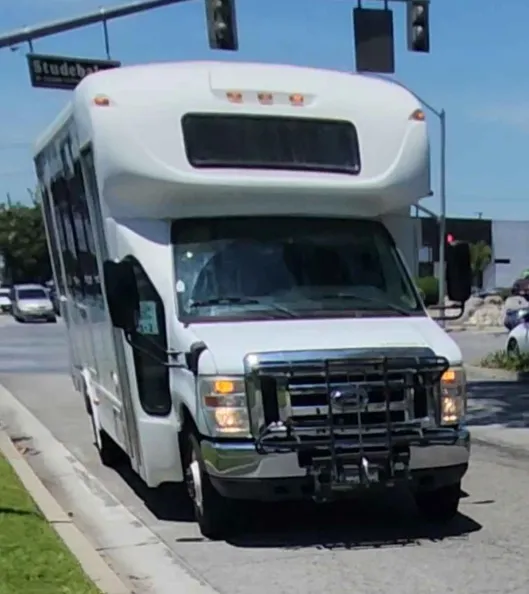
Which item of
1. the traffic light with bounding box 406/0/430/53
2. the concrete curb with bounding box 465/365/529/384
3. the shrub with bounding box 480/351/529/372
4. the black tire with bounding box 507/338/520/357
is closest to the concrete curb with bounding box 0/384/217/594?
the traffic light with bounding box 406/0/430/53

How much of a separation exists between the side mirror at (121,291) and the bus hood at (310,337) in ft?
1.70

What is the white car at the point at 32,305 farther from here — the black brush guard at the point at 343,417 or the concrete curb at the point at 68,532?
the black brush guard at the point at 343,417

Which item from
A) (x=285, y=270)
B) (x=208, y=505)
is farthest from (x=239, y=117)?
(x=208, y=505)

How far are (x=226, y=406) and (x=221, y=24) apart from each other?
1019 cm

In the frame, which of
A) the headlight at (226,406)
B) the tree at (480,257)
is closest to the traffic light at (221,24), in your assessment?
the headlight at (226,406)

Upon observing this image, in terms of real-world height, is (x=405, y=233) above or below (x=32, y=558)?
above

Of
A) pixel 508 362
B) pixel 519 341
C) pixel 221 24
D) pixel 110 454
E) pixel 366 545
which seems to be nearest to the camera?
pixel 366 545

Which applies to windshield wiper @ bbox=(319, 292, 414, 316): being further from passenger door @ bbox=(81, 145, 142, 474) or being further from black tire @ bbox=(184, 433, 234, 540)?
passenger door @ bbox=(81, 145, 142, 474)

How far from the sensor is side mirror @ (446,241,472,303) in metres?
9.55

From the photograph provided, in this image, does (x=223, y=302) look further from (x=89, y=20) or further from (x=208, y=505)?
(x=89, y=20)

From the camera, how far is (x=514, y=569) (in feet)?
24.8

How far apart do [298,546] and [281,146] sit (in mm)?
2978

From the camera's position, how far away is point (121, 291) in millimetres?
8562

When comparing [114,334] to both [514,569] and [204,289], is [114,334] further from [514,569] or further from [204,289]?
[514,569]
